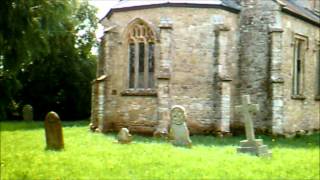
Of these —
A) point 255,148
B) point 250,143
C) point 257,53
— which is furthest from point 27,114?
point 255,148

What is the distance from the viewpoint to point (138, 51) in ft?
65.5

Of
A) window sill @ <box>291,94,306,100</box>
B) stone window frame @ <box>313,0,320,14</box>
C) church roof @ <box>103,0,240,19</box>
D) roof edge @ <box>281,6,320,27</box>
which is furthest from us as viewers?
stone window frame @ <box>313,0,320,14</box>

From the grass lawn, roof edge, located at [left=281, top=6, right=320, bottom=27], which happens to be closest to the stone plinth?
the grass lawn

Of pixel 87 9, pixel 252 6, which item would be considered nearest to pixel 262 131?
pixel 252 6

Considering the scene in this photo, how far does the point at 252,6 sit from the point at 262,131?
16.9ft

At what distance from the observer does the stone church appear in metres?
18.8

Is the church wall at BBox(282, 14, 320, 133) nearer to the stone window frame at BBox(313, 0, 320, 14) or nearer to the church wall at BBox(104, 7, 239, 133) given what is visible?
the stone window frame at BBox(313, 0, 320, 14)

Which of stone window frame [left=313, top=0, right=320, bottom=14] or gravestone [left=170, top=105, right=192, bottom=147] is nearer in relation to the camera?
gravestone [left=170, top=105, right=192, bottom=147]

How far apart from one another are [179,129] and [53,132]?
381cm

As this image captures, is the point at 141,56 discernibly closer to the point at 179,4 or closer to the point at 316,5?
the point at 179,4

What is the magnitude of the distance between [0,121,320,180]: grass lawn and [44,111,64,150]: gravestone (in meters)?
0.31

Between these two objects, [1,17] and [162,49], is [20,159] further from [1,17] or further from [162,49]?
[162,49]

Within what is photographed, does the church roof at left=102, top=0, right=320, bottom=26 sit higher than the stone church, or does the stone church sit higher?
the church roof at left=102, top=0, right=320, bottom=26

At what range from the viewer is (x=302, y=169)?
10.9 metres
